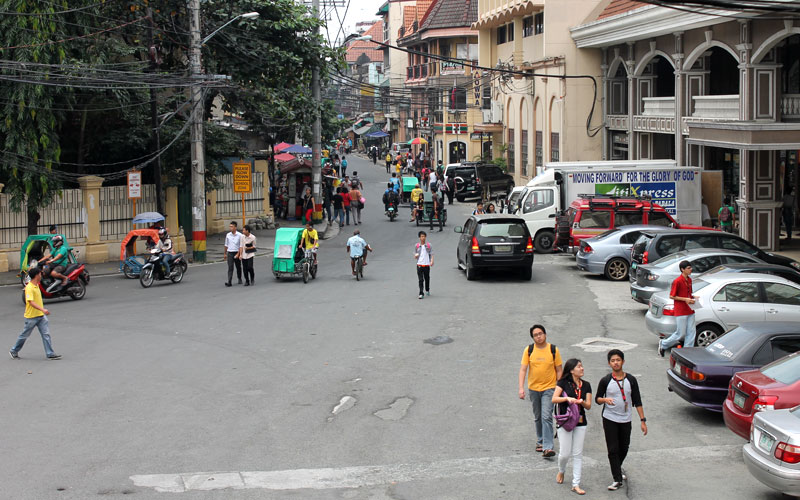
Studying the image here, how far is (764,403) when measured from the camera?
949 centimetres

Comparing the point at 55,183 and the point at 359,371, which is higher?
the point at 55,183

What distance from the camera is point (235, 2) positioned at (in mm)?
33188

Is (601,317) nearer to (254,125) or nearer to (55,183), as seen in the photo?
(55,183)

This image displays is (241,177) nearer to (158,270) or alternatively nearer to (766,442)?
(158,270)

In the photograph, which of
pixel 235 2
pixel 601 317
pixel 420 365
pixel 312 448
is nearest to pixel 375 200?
pixel 235 2

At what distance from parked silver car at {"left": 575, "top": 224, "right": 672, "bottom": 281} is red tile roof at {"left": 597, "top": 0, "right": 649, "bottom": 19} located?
16523mm

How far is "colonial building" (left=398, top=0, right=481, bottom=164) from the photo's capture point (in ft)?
239

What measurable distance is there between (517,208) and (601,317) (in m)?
12.4

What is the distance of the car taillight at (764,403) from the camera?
30.9 ft

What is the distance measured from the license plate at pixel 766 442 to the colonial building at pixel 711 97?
1850 centimetres

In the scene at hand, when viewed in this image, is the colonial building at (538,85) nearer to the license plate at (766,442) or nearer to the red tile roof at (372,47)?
the license plate at (766,442)

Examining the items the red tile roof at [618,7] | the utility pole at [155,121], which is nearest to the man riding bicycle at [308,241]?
the utility pole at [155,121]

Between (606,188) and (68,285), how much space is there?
673 inches

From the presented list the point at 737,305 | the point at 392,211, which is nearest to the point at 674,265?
the point at 737,305
